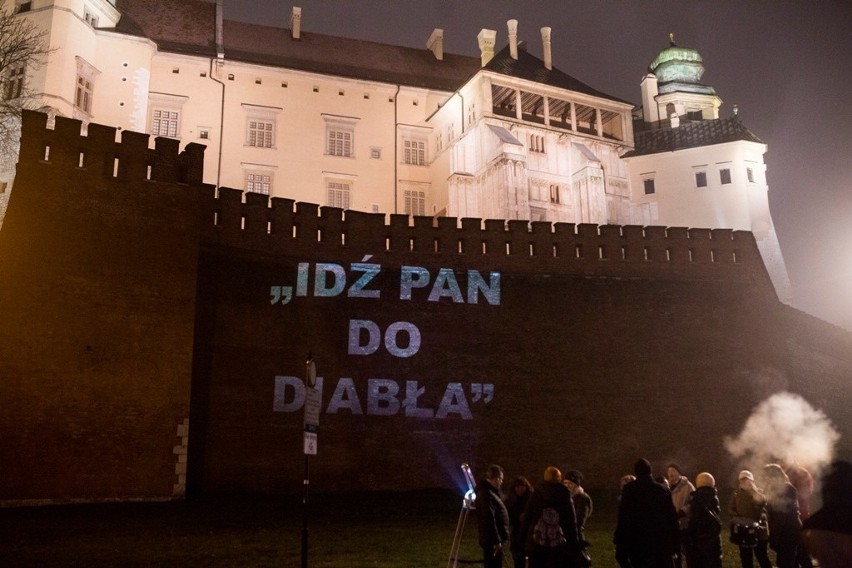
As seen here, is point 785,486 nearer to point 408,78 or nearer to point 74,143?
point 74,143

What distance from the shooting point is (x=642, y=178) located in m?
38.2

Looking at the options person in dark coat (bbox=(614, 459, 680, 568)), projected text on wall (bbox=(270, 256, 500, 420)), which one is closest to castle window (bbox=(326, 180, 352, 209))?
projected text on wall (bbox=(270, 256, 500, 420))

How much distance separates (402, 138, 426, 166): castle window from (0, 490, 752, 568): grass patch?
76.1ft

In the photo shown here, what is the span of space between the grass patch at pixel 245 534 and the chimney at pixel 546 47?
28.6 metres

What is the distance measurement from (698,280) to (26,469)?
52.2 feet

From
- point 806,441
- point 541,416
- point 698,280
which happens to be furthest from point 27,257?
point 806,441

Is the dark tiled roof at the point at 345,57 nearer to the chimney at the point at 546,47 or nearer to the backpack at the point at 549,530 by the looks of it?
the chimney at the point at 546,47

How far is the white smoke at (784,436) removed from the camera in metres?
18.0

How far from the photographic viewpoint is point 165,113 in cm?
3103

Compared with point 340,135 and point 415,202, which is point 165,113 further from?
point 415,202

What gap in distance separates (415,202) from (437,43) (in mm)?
9878

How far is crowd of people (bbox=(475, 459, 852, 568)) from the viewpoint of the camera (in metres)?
6.82

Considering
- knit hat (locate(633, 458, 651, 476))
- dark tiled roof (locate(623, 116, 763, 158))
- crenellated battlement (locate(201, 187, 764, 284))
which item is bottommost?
knit hat (locate(633, 458, 651, 476))

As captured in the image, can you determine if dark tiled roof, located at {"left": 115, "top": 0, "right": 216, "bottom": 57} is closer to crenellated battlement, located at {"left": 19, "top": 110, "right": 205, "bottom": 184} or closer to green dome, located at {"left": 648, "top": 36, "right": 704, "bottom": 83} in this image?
crenellated battlement, located at {"left": 19, "top": 110, "right": 205, "bottom": 184}
